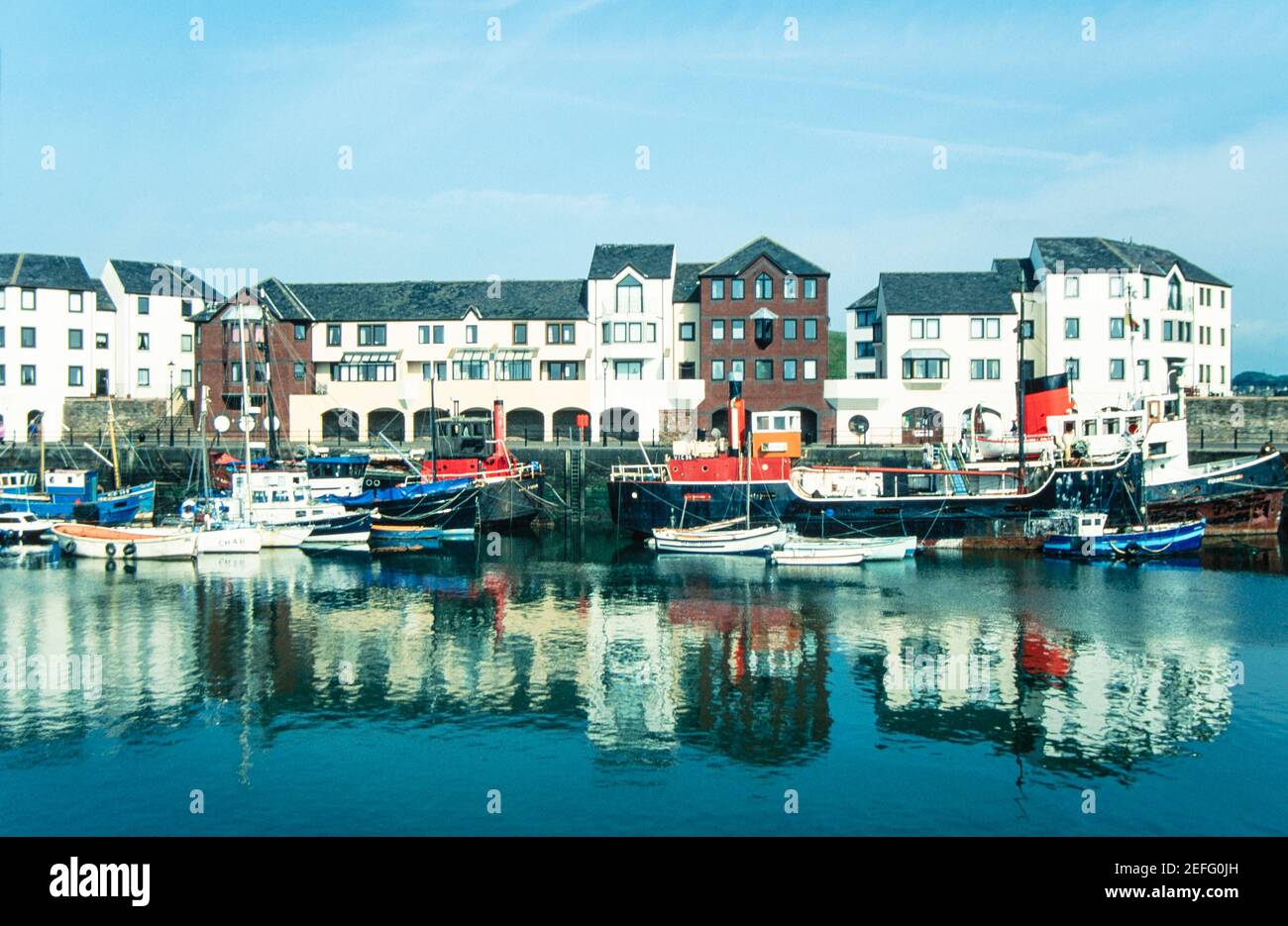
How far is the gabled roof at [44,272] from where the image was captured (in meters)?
77.4

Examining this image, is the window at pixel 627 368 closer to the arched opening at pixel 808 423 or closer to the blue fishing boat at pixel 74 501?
the arched opening at pixel 808 423

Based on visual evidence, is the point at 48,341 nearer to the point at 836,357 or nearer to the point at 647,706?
the point at 647,706

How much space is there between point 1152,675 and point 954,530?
23580mm

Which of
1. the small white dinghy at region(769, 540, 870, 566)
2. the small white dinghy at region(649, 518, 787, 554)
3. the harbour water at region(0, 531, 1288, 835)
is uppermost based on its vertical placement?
the small white dinghy at region(649, 518, 787, 554)

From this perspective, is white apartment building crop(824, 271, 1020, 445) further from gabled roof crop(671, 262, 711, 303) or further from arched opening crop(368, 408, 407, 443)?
arched opening crop(368, 408, 407, 443)

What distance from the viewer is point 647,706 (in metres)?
25.7

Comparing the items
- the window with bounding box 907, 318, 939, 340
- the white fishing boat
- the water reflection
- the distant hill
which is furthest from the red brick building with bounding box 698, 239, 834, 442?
the distant hill

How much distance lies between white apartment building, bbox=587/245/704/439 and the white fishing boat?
30.8 metres

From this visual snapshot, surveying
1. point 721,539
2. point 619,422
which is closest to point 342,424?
point 619,422

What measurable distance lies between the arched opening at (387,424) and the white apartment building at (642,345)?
13112 mm

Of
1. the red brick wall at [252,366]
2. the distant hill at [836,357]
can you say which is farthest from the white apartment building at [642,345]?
the distant hill at [836,357]

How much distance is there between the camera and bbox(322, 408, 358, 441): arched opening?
2926 inches

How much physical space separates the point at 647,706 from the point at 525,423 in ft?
163
